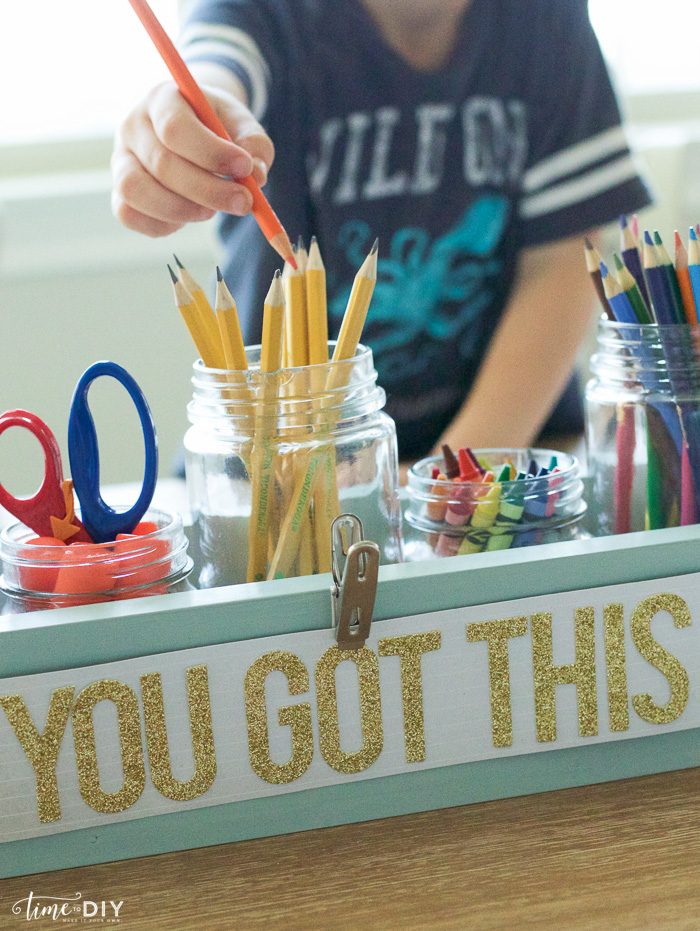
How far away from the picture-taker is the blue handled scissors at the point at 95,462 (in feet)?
1.16

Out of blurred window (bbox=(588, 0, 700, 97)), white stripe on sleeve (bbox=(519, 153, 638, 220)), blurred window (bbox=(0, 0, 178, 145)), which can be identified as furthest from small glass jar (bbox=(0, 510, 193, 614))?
blurred window (bbox=(588, 0, 700, 97))

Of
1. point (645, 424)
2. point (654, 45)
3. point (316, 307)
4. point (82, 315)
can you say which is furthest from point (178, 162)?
point (654, 45)

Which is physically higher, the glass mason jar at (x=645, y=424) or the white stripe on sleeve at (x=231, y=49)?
the white stripe on sleeve at (x=231, y=49)

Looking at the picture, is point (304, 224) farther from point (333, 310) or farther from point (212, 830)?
point (212, 830)

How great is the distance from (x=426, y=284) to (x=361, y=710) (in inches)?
19.2

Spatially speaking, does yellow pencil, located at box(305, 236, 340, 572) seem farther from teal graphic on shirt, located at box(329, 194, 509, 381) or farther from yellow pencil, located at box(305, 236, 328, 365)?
teal graphic on shirt, located at box(329, 194, 509, 381)

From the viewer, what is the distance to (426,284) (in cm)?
78

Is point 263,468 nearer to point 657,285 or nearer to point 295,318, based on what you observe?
point 295,318

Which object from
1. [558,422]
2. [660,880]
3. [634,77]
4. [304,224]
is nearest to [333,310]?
[304,224]

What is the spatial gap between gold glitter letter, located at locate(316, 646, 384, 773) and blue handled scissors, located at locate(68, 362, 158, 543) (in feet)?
0.28

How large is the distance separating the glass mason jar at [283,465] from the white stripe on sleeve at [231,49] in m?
0.39

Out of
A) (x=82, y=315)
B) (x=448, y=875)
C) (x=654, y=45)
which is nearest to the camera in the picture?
(x=448, y=875)

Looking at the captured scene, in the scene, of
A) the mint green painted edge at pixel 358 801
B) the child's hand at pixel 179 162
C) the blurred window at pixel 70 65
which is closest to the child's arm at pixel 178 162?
the child's hand at pixel 179 162

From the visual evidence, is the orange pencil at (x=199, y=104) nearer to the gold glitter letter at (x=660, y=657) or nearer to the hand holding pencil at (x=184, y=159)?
the hand holding pencil at (x=184, y=159)
